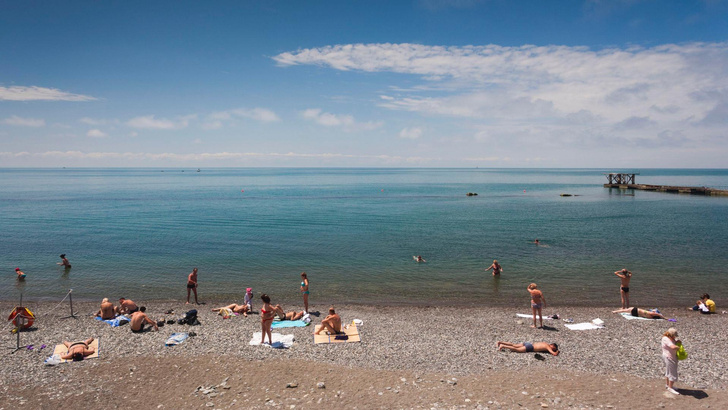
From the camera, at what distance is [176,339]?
15086mm

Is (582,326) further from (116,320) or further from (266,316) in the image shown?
(116,320)

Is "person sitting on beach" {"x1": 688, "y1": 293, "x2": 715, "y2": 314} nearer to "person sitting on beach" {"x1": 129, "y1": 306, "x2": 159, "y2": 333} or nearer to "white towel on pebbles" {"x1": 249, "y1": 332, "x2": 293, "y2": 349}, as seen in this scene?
"white towel on pebbles" {"x1": 249, "y1": 332, "x2": 293, "y2": 349}

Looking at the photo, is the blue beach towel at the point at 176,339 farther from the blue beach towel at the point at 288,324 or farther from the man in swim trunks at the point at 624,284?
the man in swim trunks at the point at 624,284

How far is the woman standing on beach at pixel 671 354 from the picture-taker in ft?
35.6

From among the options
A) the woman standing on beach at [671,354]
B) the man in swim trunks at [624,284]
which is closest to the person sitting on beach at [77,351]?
the woman standing on beach at [671,354]

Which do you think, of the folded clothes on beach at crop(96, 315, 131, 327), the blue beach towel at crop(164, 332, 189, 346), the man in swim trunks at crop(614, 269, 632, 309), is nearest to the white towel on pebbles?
the blue beach towel at crop(164, 332, 189, 346)

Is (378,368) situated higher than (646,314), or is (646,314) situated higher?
(646,314)

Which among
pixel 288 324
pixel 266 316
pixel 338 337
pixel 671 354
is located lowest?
pixel 288 324

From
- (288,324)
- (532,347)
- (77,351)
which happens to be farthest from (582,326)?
(77,351)

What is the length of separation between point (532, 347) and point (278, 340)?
369 inches

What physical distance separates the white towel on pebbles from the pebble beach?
0.28 m

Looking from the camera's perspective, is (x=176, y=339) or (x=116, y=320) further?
(x=116, y=320)

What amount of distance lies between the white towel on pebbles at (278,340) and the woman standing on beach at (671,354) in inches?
467

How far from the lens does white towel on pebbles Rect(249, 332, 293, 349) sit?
14.8 metres
